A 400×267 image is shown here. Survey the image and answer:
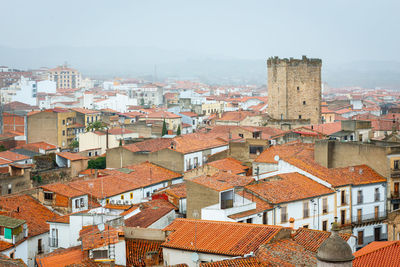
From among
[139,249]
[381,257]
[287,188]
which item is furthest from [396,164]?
[139,249]

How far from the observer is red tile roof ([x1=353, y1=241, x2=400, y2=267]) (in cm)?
Result: 1581

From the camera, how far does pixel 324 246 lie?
1021cm

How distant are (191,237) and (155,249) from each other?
160 cm

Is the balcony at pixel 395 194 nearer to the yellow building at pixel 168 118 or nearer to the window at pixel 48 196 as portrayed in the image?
the window at pixel 48 196

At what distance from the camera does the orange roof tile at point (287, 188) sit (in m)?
26.2

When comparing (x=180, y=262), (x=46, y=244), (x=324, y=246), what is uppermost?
(x=324, y=246)

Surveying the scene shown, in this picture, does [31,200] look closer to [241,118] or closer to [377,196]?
[377,196]

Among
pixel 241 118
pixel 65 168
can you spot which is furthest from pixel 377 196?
pixel 241 118

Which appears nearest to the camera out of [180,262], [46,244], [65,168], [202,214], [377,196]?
[180,262]

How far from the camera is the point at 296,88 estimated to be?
2504 inches

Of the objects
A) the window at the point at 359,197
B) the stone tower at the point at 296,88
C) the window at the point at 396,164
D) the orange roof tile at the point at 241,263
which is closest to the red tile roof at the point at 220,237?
the orange roof tile at the point at 241,263

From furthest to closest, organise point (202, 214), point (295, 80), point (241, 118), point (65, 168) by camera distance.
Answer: point (241, 118), point (295, 80), point (65, 168), point (202, 214)

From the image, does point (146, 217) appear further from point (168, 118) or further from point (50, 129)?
point (168, 118)

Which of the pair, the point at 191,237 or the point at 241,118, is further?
the point at 241,118
